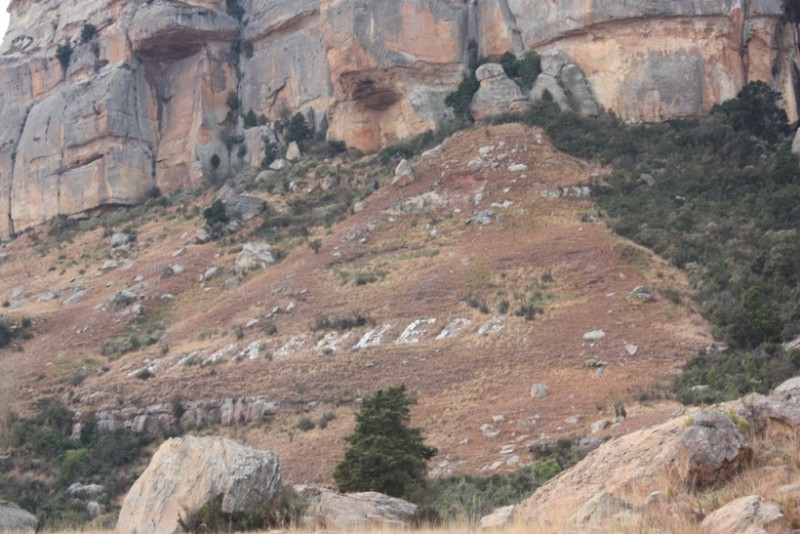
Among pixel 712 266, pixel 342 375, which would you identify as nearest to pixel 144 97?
pixel 342 375

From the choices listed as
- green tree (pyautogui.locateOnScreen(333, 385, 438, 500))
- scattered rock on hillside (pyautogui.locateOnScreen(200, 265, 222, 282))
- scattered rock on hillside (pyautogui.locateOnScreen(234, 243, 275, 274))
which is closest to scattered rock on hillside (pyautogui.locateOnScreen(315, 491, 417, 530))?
green tree (pyautogui.locateOnScreen(333, 385, 438, 500))

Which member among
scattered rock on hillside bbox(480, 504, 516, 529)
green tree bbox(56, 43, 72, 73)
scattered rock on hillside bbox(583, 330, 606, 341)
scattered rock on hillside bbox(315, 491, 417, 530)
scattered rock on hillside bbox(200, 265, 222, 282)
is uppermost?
green tree bbox(56, 43, 72, 73)

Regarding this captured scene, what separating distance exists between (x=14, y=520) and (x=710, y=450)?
30.9ft

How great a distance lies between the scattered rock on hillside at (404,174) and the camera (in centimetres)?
3859

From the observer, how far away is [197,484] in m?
12.0

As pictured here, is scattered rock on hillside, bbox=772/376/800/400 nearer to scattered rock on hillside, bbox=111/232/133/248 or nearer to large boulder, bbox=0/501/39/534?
large boulder, bbox=0/501/39/534

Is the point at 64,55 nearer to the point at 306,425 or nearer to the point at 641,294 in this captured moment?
the point at 306,425

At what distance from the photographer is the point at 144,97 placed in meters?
51.6

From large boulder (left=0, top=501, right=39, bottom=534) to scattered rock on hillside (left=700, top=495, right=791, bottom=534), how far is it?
350 inches

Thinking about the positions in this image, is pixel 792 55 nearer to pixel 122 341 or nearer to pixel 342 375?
pixel 342 375

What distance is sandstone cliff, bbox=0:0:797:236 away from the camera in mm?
40094

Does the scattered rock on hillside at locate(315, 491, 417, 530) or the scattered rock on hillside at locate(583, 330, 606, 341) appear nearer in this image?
the scattered rock on hillside at locate(315, 491, 417, 530)

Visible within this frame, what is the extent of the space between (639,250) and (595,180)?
536 cm

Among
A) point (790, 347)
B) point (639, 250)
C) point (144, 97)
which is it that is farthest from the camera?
point (144, 97)
